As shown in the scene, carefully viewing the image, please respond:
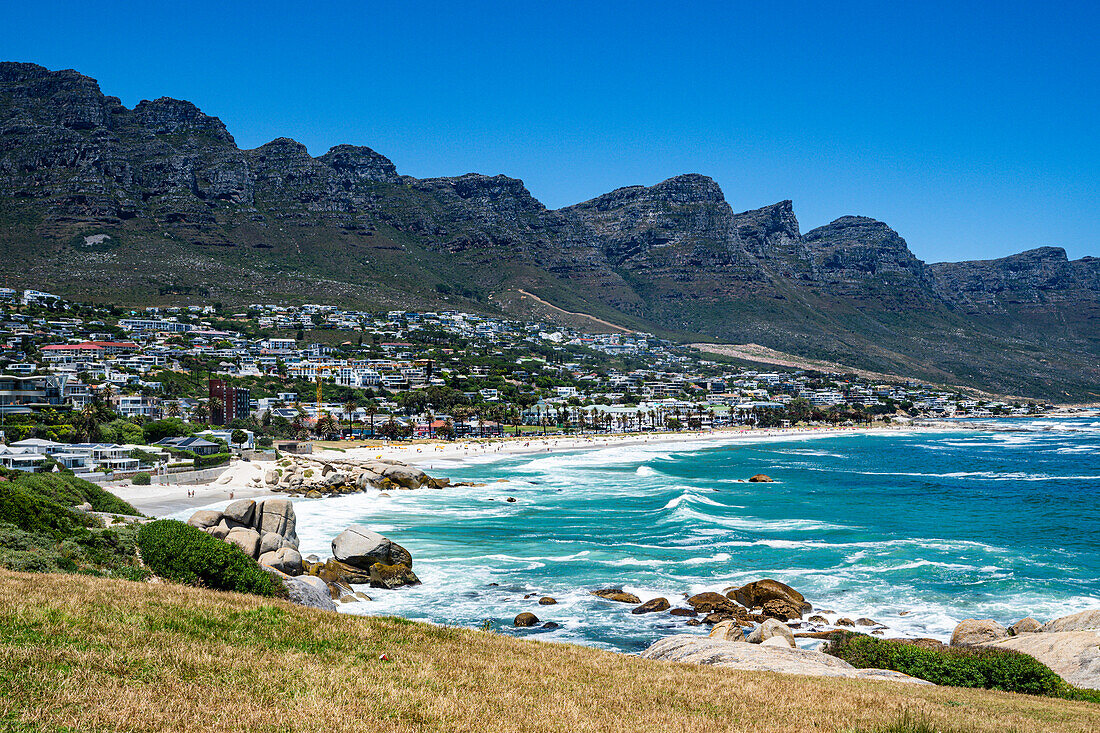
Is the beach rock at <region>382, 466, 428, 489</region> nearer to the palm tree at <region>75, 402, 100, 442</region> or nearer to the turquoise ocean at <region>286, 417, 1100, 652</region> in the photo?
the turquoise ocean at <region>286, 417, 1100, 652</region>

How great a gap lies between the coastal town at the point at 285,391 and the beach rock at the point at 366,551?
30.8 m

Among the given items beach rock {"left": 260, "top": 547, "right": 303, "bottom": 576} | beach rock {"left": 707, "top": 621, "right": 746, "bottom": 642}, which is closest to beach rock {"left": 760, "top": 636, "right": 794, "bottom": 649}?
beach rock {"left": 707, "top": 621, "right": 746, "bottom": 642}

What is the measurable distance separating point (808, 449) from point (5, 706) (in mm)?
114785

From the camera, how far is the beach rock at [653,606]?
28.1 m

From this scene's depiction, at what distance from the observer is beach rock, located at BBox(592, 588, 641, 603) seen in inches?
1166

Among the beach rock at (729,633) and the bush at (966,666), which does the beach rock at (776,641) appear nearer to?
the beach rock at (729,633)

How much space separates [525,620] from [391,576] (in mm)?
7698

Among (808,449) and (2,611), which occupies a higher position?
(2,611)

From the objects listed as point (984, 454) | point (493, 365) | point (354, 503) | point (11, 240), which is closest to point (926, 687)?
point (354, 503)

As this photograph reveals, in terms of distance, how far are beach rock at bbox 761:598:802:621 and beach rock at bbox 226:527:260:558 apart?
65.9 feet

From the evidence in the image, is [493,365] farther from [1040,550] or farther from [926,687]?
→ [926,687]

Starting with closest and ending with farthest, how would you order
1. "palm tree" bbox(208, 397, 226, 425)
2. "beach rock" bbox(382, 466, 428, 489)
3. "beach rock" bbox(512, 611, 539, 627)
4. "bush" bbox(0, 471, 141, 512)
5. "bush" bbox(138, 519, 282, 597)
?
"bush" bbox(138, 519, 282, 597), "beach rock" bbox(512, 611, 539, 627), "bush" bbox(0, 471, 141, 512), "beach rock" bbox(382, 466, 428, 489), "palm tree" bbox(208, 397, 226, 425)

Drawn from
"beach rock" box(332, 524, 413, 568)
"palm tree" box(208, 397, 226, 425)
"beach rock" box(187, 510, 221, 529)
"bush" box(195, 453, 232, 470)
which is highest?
"palm tree" box(208, 397, 226, 425)

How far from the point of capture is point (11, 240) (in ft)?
573
